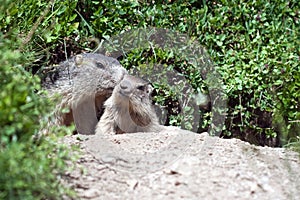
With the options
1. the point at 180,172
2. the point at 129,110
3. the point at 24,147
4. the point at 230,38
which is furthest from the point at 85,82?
the point at 24,147

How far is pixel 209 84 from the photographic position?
4.60 m

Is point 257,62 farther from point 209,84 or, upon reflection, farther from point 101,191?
point 101,191

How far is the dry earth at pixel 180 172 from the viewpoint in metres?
2.59

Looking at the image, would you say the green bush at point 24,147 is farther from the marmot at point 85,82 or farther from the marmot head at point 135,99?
the marmot at point 85,82

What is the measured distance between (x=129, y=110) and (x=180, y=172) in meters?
1.56

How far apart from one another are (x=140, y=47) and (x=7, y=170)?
254 centimetres

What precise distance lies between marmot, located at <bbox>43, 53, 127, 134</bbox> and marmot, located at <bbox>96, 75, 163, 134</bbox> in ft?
0.40

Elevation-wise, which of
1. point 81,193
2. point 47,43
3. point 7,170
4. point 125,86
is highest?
point 47,43

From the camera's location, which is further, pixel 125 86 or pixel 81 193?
pixel 125 86

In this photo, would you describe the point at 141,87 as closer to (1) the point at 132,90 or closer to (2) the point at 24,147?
(1) the point at 132,90

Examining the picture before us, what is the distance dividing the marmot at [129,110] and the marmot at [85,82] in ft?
0.40

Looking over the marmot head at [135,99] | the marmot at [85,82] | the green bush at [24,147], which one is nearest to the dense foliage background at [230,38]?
the marmot at [85,82]

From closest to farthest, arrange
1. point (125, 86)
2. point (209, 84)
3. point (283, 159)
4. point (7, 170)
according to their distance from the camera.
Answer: point (7, 170), point (283, 159), point (125, 86), point (209, 84)

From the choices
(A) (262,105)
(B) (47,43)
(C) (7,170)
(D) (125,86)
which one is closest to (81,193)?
(C) (7,170)
